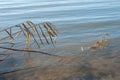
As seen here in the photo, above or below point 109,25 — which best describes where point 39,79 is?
above

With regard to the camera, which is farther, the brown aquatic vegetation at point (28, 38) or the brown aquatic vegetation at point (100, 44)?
the brown aquatic vegetation at point (100, 44)

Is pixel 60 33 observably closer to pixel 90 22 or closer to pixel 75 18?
pixel 90 22

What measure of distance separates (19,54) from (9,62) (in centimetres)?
47

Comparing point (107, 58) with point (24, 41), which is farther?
point (24, 41)

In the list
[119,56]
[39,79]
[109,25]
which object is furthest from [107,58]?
[109,25]

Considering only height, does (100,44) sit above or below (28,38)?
below

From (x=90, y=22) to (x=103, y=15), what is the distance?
146 centimetres

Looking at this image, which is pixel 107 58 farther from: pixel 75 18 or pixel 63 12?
pixel 63 12

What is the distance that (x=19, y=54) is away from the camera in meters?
5.62

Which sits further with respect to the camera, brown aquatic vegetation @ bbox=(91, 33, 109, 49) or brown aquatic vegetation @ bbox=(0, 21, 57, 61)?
brown aquatic vegetation @ bbox=(91, 33, 109, 49)

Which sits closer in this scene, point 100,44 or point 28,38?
point 28,38

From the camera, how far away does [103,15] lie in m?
9.92

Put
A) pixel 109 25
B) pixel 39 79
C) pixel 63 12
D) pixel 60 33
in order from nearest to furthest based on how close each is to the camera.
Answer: pixel 39 79, pixel 60 33, pixel 109 25, pixel 63 12

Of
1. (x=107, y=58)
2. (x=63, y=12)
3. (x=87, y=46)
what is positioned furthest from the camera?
(x=63, y=12)
